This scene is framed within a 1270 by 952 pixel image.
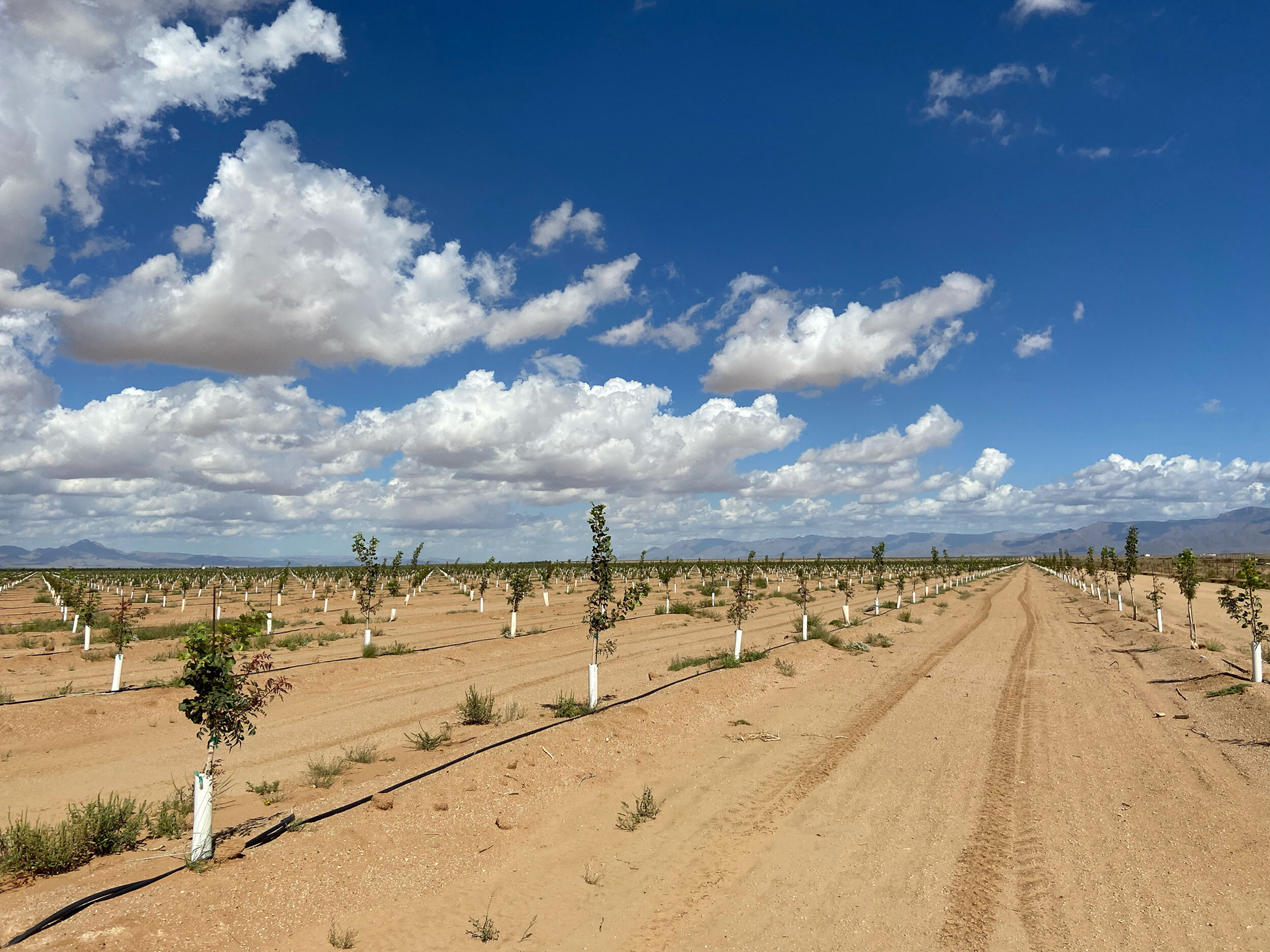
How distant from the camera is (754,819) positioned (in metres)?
10.8

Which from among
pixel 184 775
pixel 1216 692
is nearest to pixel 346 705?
pixel 184 775

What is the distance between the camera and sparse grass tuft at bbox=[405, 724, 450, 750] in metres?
14.1

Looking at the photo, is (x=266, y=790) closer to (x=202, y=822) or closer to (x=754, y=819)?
(x=202, y=822)

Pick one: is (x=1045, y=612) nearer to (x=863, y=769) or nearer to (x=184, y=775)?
(x=863, y=769)

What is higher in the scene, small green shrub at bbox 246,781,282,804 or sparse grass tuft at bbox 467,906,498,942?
small green shrub at bbox 246,781,282,804

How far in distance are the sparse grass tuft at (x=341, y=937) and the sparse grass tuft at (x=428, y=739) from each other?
21.9ft

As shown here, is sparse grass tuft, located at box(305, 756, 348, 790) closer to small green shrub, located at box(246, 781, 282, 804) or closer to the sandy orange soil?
the sandy orange soil

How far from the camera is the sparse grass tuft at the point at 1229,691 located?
59.4 feet

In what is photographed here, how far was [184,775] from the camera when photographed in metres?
13.5

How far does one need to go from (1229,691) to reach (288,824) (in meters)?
23.9

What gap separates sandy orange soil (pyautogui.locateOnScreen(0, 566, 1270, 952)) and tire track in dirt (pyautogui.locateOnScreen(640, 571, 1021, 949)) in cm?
5

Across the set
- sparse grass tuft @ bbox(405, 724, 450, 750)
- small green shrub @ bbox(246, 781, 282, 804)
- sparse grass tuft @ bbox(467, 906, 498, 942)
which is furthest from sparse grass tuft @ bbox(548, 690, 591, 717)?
sparse grass tuft @ bbox(467, 906, 498, 942)

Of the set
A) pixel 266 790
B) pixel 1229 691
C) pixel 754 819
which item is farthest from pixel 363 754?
pixel 1229 691

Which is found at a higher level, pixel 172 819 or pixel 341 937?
pixel 172 819
